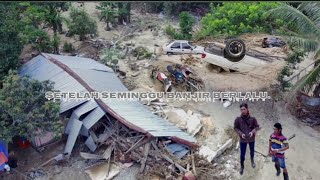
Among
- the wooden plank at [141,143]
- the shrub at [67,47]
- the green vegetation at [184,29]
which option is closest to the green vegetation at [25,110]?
the wooden plank at [141,143]

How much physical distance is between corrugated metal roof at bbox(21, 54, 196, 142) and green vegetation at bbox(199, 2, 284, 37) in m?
5.88

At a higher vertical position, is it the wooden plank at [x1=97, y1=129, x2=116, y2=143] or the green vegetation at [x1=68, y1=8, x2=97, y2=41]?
the green vegetation at [x1=68, y1=8, x2=97, y2=41]

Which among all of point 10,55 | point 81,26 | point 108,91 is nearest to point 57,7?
point 81,26

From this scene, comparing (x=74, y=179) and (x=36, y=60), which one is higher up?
(x=36, y=60)

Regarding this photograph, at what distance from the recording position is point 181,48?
2169 centimetres

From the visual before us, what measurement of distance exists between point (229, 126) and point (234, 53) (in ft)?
13.3

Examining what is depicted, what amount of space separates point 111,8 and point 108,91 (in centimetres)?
1090

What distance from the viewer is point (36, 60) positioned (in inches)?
691

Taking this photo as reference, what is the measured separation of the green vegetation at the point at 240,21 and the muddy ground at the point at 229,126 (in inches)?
38.7

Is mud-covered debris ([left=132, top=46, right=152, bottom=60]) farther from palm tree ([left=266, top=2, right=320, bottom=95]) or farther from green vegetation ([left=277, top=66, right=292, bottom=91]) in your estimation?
palm tree ([left=266, top=2, right=320, bottom=95])

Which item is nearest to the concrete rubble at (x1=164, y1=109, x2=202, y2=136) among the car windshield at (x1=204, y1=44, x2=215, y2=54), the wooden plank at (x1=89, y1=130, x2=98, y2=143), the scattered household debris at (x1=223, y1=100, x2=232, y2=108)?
the scattered household debris at (x1=223, y1=100, x2=232, y2=108)

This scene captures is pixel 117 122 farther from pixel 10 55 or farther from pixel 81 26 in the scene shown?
pixel 81 26

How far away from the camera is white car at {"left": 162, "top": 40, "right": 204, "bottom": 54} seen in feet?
70.4

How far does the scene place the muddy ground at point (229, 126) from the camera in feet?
45.2
